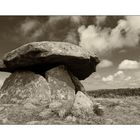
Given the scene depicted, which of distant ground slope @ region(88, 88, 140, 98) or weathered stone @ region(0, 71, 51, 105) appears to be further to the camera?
distant ground slope @ region(88, 88, 140, 98)

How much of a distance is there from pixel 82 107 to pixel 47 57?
1706mm

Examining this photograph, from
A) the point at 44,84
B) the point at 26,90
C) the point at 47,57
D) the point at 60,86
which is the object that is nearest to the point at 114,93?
the point at 60,86

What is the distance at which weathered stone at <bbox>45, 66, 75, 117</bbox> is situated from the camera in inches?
311

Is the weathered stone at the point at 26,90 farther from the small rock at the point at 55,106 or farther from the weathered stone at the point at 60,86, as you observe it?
the small rock at the point at 55,106

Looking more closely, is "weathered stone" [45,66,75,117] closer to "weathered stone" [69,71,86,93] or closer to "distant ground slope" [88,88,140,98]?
"weathered stone" [69,71,86,93]

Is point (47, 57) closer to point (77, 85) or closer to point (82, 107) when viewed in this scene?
point (77, 85)

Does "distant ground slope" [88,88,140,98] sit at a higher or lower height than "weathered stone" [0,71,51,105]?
lower

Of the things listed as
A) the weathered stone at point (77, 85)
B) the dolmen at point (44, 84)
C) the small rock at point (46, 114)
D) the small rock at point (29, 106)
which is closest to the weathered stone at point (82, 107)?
the dolmen at point (44, 84)

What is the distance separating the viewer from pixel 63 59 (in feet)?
28.4

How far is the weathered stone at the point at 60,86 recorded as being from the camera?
7904mm

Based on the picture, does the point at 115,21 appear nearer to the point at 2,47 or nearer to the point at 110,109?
the point at 110,109

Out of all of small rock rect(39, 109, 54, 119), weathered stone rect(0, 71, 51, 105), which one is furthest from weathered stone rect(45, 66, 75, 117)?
small rock rect(39, 109, 54, 119)
